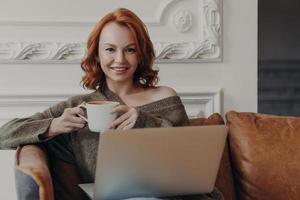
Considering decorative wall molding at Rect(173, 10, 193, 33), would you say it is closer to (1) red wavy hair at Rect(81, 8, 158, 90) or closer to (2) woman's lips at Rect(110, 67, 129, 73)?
(1) red wavy hair at Rect(81, 8, 158, 90)

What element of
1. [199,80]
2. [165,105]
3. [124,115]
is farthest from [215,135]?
[199,80]

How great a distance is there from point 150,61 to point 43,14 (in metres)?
0.61

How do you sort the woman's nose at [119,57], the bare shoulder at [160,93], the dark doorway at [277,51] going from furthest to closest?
the dark doorway at [277,51] < the bare shoulder at [160,93] < the woman's nose at [119,57]

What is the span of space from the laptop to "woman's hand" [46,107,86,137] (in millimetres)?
302

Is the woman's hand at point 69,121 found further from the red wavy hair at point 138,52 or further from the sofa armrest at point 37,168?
the red wavy hair at point 138,52

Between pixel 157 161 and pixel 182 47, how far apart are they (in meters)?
1.04

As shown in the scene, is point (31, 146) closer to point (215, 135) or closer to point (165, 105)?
point (165, 105)

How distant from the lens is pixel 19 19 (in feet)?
7.76

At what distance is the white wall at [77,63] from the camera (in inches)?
93.4

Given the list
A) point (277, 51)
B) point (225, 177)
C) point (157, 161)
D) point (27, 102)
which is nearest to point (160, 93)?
point (225, 177)

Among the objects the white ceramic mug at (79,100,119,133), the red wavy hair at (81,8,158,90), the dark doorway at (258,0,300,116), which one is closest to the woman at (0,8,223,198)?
the red wavy hair at (81,8,158,90)

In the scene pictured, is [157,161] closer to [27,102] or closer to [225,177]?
[225,177]

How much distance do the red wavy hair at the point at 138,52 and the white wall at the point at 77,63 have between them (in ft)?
1.33

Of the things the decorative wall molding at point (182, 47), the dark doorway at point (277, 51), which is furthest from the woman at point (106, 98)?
the dark doorway at point (277, 51)
